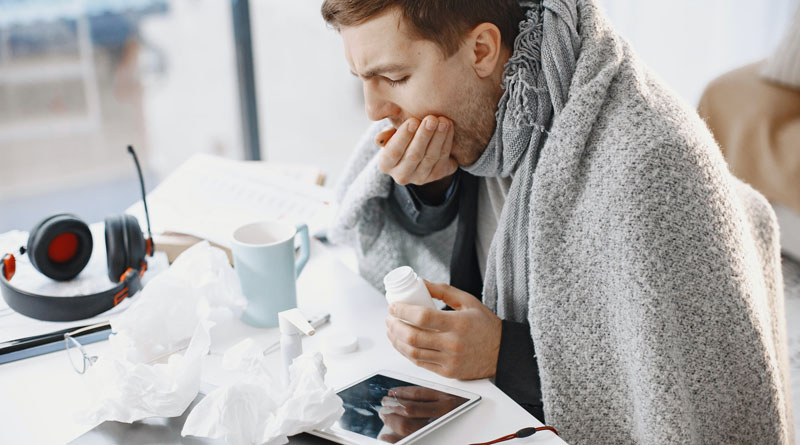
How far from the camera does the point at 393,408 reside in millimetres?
736

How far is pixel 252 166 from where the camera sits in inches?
54.4

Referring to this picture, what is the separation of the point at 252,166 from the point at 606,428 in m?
0.84

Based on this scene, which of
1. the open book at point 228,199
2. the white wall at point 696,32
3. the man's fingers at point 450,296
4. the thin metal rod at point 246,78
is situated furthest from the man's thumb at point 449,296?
the white wall at point 696,32

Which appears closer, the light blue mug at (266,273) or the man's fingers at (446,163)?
the light blue mug at (266,273)

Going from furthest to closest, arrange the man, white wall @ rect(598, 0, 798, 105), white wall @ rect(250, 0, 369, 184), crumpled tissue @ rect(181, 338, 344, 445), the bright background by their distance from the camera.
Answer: white wall @ rect(250, 0, 369, 184) < the bright background < white wall @ rect(598, 0, 798, 105) < the man < crumpled tissue @ rect(181, 338, 344, 445)

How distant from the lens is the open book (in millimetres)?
1189

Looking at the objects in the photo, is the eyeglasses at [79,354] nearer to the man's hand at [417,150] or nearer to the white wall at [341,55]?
the man's hand at [417,150]

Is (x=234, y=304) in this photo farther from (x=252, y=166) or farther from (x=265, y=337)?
(x=252, y=166)

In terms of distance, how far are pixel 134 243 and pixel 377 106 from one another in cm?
40

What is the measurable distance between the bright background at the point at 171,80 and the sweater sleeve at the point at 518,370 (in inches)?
81.8

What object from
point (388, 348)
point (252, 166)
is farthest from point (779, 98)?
point (388, 348)

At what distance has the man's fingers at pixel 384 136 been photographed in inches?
42.3

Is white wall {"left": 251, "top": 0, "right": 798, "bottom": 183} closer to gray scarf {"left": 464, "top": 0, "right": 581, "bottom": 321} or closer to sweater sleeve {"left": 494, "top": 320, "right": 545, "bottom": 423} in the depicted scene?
gray scarf {"left": 464, "top": 0, "right": 581, "bottom": 321}

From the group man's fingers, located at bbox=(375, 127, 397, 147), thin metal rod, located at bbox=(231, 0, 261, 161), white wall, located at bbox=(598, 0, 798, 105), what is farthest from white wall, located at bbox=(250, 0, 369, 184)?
man's fingers, located at bbox=(375, 127, 397, 147)
